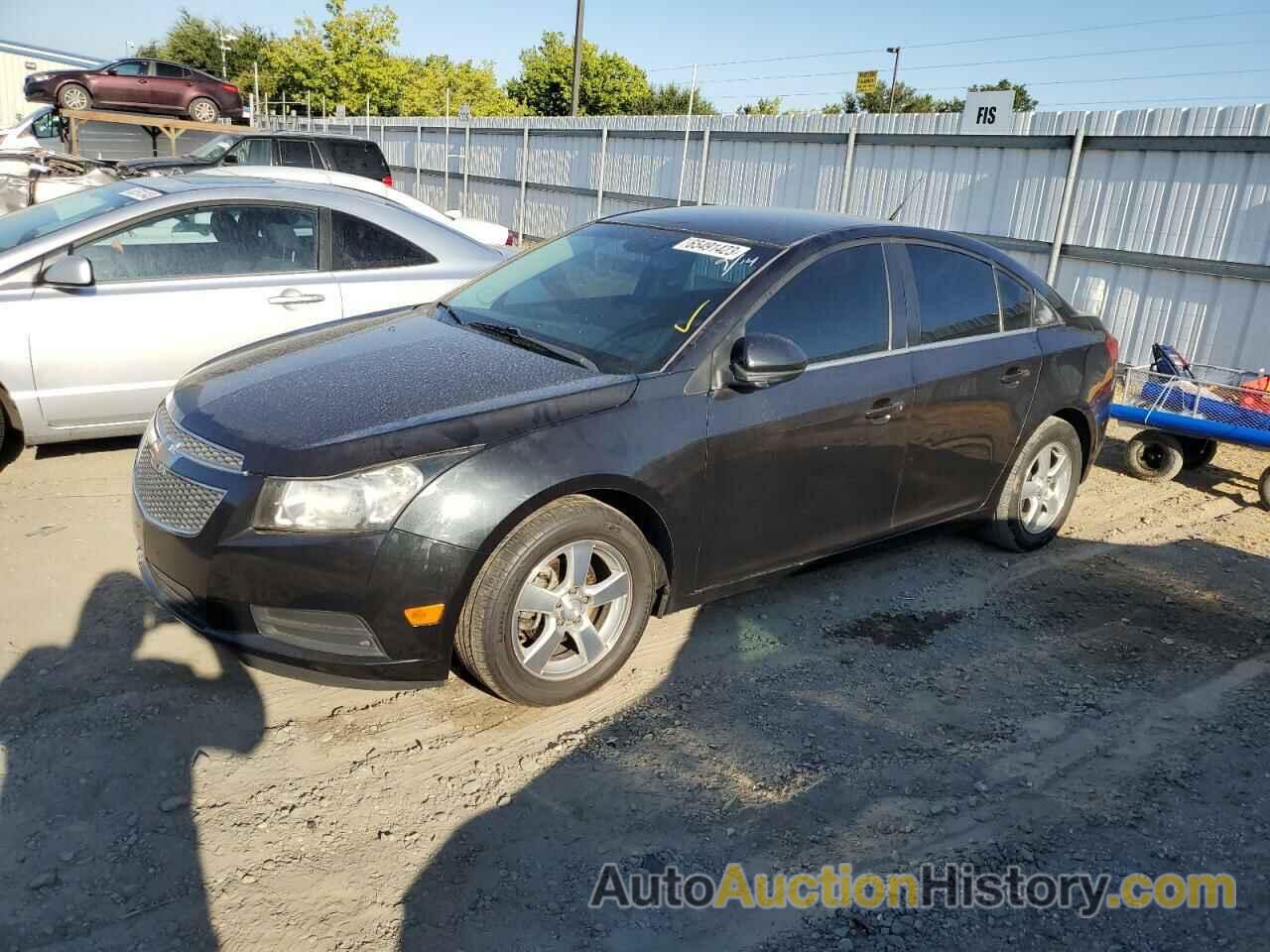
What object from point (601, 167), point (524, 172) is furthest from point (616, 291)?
point (524, 172)

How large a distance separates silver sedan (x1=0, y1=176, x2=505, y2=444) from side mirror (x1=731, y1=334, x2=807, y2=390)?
2941mm

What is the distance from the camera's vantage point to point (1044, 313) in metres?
5.14

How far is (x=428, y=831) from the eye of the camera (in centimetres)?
286

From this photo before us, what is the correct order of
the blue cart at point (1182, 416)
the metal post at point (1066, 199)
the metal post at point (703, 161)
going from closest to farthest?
the blue cart at point (1182, 416) → the metal post at point (1066, 199) → the metal post at point (703, 161)

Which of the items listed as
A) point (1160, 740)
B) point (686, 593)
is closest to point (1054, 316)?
point (1160, 740)

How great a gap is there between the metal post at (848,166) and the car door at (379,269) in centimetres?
745

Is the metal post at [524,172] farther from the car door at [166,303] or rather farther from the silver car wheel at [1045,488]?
the silver car wheel at [1045,488]

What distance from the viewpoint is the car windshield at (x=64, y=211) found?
5.39 metres

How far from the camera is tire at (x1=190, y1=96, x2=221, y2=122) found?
82.0 ft

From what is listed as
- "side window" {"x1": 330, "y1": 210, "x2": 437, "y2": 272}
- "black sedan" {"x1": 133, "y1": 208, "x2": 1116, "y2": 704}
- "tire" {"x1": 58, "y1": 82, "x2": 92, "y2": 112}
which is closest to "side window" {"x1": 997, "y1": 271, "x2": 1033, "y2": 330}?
"black sedan" {"x1": 133, "y1": 208, "x2": 1116, "y2": 704}

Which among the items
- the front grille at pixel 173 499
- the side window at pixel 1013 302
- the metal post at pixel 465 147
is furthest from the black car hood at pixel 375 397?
the metal post at pixel 465 147

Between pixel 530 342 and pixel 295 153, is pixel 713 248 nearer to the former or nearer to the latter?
pixel 530 342

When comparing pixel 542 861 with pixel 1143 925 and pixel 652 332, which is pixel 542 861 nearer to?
pixel 1143 925

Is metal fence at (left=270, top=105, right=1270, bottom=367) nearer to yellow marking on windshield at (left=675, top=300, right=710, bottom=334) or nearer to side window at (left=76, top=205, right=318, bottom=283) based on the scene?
yellow marking on windshield at (left=675, top=300, right=710, bottom=334)
